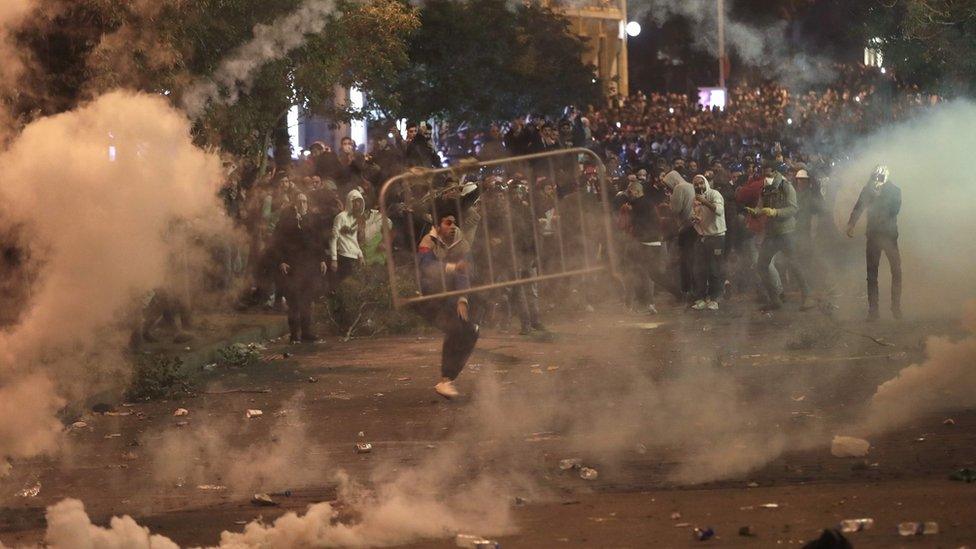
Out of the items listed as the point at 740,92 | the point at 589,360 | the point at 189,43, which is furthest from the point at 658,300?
the point at 740,92

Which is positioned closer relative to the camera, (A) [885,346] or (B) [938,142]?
(A) [885,346]

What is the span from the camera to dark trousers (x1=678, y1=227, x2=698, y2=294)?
18.2 meters

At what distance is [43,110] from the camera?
339 inches

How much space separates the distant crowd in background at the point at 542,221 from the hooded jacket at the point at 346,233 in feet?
0.06

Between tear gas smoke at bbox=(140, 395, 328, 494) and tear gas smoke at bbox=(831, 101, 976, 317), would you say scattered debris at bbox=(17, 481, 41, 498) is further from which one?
tear gas smoke at bbox=(831, 101, 976, 317)

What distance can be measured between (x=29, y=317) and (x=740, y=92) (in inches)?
1198

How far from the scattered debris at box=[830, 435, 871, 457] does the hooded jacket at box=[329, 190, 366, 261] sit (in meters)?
8.77

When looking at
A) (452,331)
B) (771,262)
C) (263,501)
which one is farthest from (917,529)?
(771,262)

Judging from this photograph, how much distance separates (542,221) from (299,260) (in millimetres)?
2762

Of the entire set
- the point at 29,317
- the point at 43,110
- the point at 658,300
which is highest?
the point at 43,110

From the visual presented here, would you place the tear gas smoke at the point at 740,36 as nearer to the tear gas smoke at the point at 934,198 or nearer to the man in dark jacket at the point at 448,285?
the tear gas smoke at the point at 934,198

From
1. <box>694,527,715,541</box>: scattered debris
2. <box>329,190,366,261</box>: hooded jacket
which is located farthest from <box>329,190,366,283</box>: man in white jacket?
<box>694,527,715,541</box>: scattered debris

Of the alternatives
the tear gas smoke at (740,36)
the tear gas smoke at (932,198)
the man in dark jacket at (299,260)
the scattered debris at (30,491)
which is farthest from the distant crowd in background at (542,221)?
the tear gas smoke at (740,36)

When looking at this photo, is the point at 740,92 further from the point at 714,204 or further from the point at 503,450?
the point at 503,450
